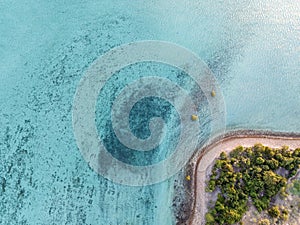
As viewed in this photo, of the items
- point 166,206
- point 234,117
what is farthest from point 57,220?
point 234,117

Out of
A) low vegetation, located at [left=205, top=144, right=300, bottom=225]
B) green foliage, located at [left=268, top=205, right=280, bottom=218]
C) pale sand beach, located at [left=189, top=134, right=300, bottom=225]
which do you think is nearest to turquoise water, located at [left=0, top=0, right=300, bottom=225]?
pale sand beach, located at [left=189, top=134, right=300, bottom=225]

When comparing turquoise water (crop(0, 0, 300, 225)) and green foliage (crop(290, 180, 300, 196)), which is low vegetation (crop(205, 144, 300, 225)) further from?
turquoise water (crop(0, 0, 300, 225))

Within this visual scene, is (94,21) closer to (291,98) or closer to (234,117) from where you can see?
(234,117)

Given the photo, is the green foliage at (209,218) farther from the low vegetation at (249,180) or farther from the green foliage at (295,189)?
the green foliage at (295,189)

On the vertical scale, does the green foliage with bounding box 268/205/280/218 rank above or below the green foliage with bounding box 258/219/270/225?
above

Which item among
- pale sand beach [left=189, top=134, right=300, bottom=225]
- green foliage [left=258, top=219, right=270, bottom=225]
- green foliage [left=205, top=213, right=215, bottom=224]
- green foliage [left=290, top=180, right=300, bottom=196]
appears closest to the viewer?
green foliage [left=258, top=219, right=270, bottom=225]

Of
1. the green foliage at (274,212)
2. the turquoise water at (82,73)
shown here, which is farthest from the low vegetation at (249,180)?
the turquoise water at (82,73)
